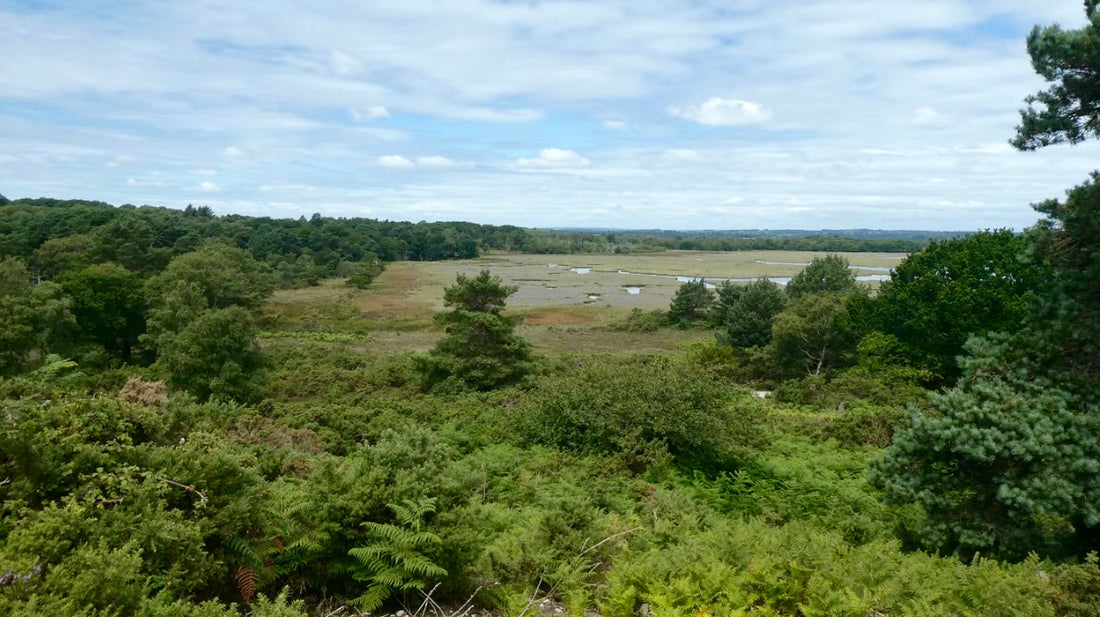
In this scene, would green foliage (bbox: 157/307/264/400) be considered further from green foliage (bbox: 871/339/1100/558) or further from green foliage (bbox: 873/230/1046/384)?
green foliage (bbox: 873/230/1046/384)

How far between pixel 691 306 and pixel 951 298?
28890mm

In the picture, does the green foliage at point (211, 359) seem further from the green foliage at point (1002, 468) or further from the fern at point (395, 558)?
the green foliage at point (1002, 468)

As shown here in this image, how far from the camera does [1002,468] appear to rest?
24.7ft

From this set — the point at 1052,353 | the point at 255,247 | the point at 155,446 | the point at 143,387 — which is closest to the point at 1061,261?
the point at 1052,353

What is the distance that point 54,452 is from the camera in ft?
16.0

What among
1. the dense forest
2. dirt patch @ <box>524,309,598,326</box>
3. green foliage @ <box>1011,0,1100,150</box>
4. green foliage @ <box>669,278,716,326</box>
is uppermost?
green foliage @ <box>1011,0,1100,150</box>

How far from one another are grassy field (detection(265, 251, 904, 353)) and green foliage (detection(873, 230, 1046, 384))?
15354 mm

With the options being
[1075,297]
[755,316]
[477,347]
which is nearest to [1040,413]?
[1075,297]

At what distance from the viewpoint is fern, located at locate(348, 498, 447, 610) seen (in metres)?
5.08

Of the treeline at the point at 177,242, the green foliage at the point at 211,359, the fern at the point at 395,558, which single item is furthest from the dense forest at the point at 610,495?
the treeline at the point at 177,242

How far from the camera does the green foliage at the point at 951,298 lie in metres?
22.7

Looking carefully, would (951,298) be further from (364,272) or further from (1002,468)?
(364,272)

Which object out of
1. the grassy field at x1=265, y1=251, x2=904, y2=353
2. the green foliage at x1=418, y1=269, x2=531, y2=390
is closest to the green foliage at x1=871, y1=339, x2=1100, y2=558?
the green foliage at x1=418, y1=269, x2=531, y2=390

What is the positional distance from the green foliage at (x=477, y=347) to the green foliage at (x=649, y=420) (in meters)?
9.99
